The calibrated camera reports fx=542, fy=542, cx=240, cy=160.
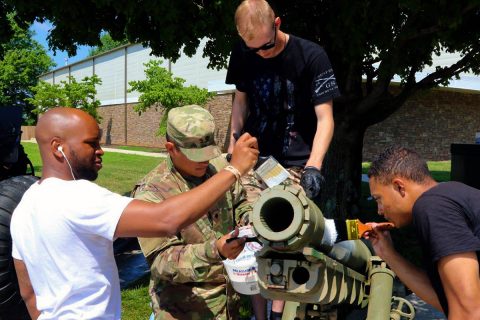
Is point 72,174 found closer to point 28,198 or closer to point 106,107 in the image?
point 28,198

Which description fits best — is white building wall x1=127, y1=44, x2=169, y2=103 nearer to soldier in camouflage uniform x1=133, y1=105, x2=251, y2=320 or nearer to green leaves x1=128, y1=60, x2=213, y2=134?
green leaves x1=128, y1=60, x2=213, y2=134

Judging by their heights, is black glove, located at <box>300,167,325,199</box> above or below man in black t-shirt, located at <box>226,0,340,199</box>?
below

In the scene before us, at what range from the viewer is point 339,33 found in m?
6.70

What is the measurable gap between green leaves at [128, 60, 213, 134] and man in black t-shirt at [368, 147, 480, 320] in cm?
2448

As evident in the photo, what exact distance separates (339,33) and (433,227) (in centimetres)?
491

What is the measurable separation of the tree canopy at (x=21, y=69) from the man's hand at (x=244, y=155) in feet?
161

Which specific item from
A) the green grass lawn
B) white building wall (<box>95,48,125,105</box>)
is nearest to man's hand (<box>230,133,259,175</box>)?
the green grass lawn

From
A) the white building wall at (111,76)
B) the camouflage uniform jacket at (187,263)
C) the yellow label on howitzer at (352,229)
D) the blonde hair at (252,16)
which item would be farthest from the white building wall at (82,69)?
the yellow label on howitzer at (352,229)

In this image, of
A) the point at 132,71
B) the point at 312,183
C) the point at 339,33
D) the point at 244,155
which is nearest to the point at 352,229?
the point at 312,183

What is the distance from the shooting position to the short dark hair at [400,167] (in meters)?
2.37

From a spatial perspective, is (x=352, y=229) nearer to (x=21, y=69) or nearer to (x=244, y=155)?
(x=244, y=155)

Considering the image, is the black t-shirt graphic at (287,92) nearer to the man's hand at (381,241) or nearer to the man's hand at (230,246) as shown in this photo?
the man's hand at (381,241)

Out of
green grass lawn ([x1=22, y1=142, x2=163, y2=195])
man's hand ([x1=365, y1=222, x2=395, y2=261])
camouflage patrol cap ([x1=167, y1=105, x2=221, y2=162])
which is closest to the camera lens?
man's hand ([x1=365, y1=222, x2=395, y2=261])

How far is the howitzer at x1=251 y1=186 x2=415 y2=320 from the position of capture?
1.97 metres
